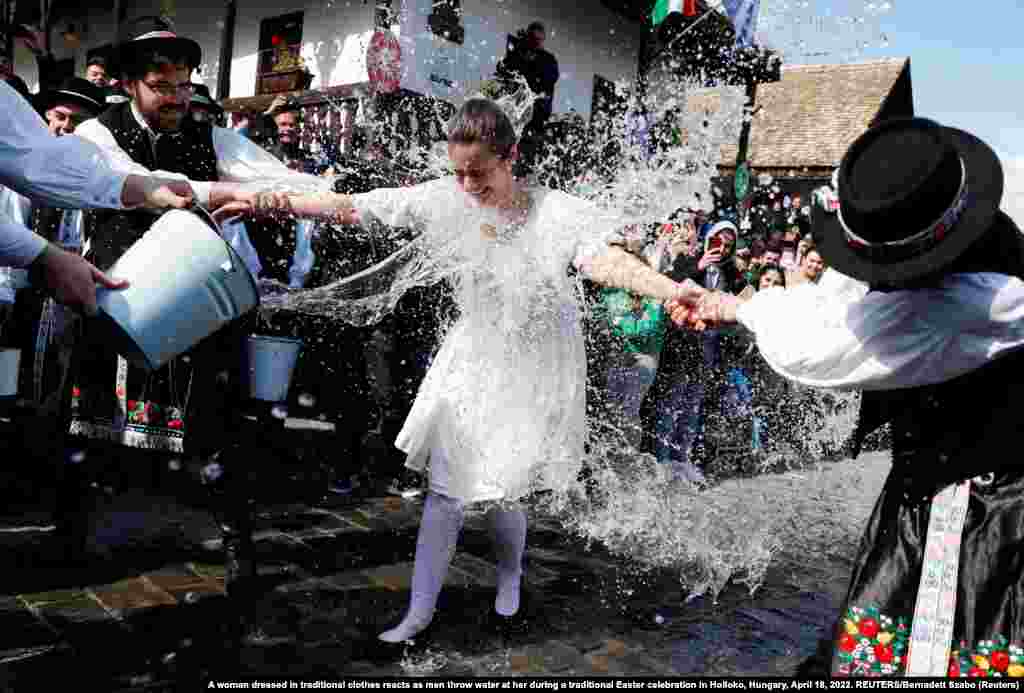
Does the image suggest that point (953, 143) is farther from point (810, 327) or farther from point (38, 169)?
point (38, 169)

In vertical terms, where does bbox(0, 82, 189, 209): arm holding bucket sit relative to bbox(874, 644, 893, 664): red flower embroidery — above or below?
above

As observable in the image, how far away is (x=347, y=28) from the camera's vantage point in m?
13.3

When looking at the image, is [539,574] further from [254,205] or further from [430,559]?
[254,205]

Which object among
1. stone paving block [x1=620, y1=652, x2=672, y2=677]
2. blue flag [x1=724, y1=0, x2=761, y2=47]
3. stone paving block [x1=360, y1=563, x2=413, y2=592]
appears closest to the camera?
stone paving block [x1=620, y1=652, x2=672, y2=677]

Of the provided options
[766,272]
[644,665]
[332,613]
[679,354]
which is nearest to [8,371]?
[332,613]

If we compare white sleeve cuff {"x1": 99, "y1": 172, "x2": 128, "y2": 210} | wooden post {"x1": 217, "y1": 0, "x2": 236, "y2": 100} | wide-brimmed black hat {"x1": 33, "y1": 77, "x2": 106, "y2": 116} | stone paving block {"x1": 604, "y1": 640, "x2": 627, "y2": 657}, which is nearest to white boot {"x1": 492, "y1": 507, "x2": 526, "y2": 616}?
A: stone paving block {"x1": 604, "y1": 640, "x2": 627, "y2": 657}

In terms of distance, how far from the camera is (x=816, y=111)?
25.6 meters

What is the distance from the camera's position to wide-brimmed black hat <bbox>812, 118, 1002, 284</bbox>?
1.78 metres

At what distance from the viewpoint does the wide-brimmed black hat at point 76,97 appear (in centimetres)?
467

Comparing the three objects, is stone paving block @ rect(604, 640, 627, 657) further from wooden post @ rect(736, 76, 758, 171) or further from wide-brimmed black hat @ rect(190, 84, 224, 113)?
wooden post @ rect(736, 76, 758, 171)

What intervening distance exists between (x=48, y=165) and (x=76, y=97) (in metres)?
2.20

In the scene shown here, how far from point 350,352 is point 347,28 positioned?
9.47 m

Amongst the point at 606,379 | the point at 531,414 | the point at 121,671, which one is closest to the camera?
the point at 121,671

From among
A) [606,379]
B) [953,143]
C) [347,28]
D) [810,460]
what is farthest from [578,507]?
[347,28]
